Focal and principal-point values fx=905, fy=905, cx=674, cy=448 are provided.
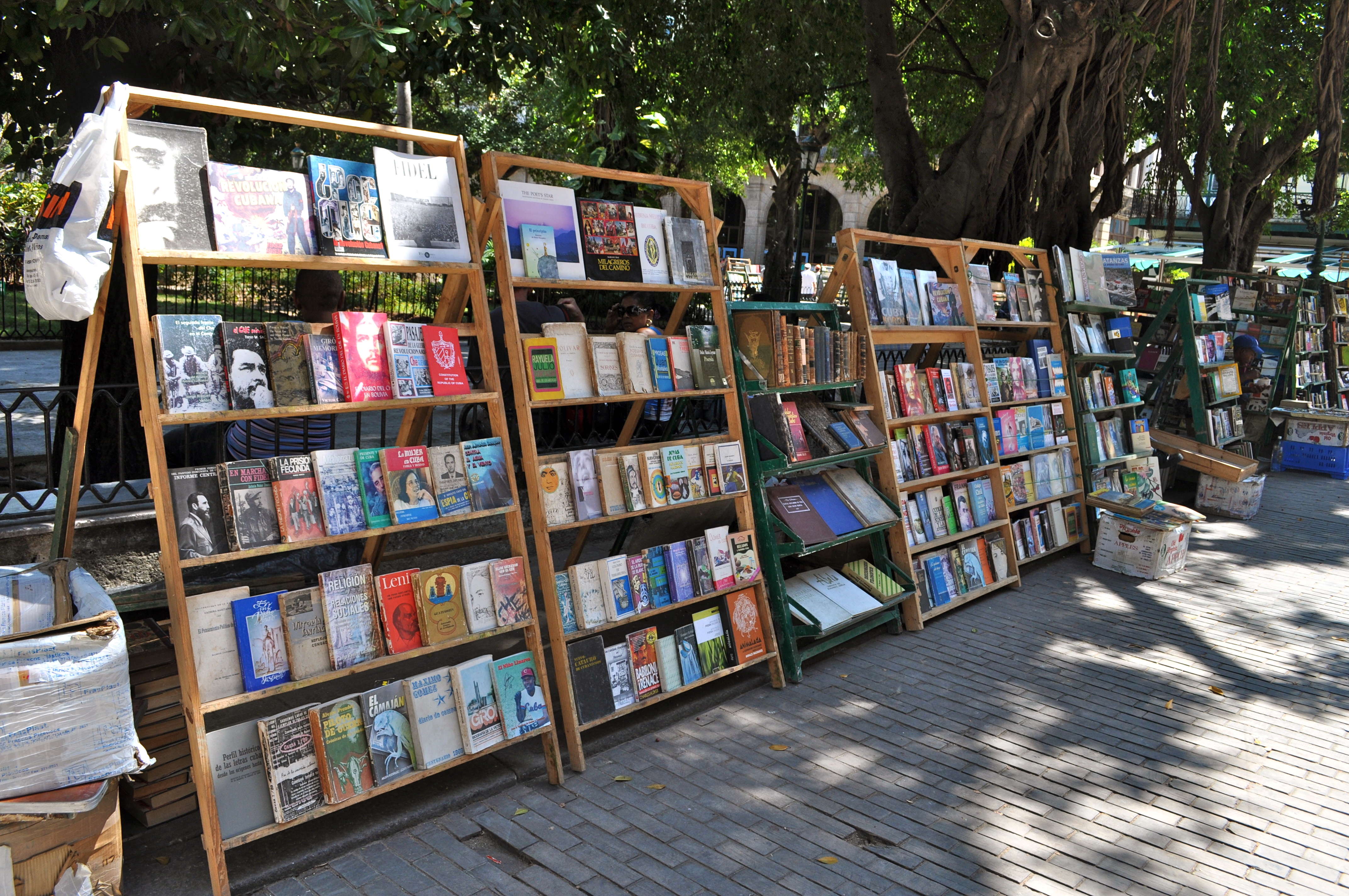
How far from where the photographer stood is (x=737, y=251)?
28.6 metres

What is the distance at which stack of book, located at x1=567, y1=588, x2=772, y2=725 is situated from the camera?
3.61 metres

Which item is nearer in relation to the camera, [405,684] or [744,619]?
[405,684]

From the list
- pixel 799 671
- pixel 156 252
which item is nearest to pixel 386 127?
pixel 156 252

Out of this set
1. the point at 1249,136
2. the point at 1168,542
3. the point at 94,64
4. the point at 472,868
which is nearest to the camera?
the point at 472,868

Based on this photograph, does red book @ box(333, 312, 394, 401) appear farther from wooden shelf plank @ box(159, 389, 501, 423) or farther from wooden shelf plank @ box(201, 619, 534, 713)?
wooden shelf plank @ box(201, 619, 534, 713)

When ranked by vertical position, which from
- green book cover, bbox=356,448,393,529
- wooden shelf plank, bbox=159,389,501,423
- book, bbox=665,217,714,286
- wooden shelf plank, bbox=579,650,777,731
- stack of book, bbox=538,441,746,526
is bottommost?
wooden shelf plank, bbox=579,650,777,731

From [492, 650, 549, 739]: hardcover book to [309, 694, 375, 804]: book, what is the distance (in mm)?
511

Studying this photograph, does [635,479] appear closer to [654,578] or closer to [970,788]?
[654,578]

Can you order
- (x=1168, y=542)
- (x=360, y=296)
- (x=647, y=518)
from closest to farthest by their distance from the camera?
(x=647, y=518) → (x=1168, y=542) → (x=360, y=296)

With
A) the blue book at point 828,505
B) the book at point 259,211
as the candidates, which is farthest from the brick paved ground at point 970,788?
the book at point 259,211

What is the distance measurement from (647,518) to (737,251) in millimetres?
23912

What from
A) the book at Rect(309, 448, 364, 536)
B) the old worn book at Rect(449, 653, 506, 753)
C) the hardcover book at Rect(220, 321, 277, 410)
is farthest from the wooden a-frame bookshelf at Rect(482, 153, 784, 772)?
the hardcover book at Rect(220, 321, 277, 410)

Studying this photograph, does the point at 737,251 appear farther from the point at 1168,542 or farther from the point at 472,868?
the point at 472,868

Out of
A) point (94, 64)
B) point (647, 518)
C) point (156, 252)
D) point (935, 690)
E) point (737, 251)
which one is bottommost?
point (935, 690)
